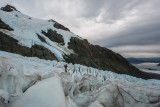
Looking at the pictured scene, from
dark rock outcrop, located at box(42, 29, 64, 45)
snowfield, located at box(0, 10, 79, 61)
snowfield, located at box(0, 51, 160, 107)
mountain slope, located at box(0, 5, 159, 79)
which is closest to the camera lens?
snowfield, located at box(0, 51, 160, 107)

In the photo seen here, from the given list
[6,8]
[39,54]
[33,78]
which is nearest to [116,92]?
[33,78]

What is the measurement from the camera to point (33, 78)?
1048cm

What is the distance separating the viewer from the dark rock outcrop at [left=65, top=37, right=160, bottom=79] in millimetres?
40906

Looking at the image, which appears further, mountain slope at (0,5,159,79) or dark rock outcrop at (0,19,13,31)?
dark rock outcrop at (0,19,13,31)

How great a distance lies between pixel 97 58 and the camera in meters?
46.6

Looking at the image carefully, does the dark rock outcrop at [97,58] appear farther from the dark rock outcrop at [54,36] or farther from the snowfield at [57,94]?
the snowfield at [57,94]

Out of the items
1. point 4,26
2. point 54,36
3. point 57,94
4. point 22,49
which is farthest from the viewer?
point 54,36

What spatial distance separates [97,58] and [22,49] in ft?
50.2

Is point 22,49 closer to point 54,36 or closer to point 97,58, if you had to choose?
point 54,36

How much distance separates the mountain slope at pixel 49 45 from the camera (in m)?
35.8

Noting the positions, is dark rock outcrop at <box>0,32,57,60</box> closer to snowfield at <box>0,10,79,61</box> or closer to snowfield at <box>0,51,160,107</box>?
snowfield at <box>0,10,79,61</box>

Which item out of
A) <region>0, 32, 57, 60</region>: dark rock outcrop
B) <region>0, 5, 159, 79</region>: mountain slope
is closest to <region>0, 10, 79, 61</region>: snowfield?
<region>0, 5, 159, 79</region>: mountain slope

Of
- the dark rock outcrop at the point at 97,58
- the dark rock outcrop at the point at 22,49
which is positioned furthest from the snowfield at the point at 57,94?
the dark rock outcrop at the point at 97,58

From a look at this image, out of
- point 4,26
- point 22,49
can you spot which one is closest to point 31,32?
point 4,26
